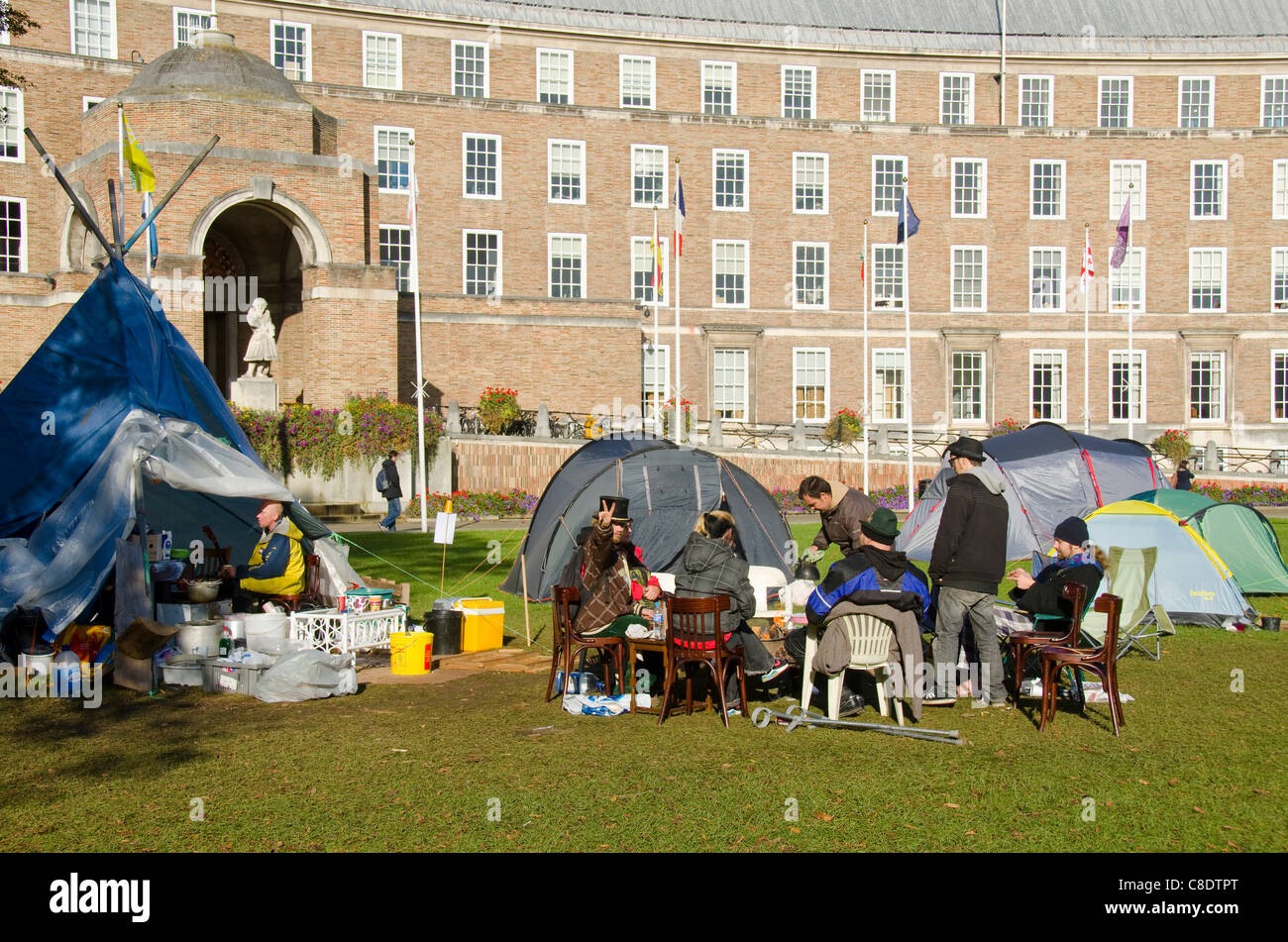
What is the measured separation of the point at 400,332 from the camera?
120 ft

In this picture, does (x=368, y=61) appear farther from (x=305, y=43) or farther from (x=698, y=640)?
(x=698, y=640)

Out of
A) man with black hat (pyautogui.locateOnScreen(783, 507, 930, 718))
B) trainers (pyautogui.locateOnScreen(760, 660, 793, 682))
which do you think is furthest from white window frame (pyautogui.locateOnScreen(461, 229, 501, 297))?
man with black hat (pyautogui.locateOnScreen(783, 507, 930, 718))

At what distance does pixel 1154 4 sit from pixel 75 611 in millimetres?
51178

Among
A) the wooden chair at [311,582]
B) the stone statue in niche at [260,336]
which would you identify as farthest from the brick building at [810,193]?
the wooden chair at [311,582]

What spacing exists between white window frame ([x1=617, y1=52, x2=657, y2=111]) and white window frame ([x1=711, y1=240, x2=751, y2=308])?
5.94 meters

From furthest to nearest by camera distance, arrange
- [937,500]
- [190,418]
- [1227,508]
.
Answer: [937,500] → [1227,508] → [190,418]

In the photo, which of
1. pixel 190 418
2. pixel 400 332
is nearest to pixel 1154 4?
pixel 400 332

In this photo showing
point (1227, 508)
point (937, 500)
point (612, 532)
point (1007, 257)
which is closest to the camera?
point (612, 532)

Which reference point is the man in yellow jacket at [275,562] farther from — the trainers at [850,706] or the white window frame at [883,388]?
Result: the white window frame at [883,388]

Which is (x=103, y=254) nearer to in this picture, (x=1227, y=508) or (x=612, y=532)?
(x=612, y=532)

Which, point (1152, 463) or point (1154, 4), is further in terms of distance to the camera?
point (1154, 4)

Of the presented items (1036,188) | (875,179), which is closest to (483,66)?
(875,179)

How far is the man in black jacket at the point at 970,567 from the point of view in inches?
387

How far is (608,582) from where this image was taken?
10.6 meters
